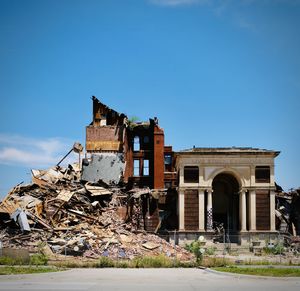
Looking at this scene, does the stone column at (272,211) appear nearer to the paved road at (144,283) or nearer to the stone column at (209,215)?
the stone column at (209,215)

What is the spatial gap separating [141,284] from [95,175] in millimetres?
39830


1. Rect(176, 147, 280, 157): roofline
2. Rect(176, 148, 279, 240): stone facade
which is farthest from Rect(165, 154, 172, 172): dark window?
Rect(176, 147, 280, 157): roofline

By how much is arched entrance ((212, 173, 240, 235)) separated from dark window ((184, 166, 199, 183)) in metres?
4.04

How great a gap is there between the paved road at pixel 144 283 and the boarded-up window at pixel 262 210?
24.3m

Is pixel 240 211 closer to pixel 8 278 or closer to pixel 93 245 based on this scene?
pixel 93 245

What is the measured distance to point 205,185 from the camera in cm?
4591

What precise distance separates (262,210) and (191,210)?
662 centimetres

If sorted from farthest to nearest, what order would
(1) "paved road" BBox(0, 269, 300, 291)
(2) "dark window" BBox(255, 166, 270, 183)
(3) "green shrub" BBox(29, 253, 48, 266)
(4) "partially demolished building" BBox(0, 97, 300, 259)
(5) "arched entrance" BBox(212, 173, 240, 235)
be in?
(5) "arched entrance" BBox(212, 173, 240, 235), (2) "dark window" BBox(255, 166, 270, 183), (4) "partially demolished building" BBox(0, 97, 300, 259), (3) "green shrub" BBox(29, 253, 48, 266), (1) "paved road" BBox(0, 269, 300, 291)

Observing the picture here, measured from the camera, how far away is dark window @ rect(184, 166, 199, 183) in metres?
46.1

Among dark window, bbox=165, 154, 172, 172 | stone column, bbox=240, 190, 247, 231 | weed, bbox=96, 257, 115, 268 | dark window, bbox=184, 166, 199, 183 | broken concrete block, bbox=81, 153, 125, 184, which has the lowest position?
weed, bbox=96, 257, 115, 268

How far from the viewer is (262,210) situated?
45531 millimetres

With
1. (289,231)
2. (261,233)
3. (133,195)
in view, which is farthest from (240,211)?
(133,195)

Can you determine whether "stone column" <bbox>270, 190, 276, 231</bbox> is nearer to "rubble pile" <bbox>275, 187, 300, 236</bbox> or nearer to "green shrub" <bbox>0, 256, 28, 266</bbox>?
"rubble pile" <bbox>275, 187, 300, 236</bbox>

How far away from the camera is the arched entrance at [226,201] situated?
49219 millimetres
